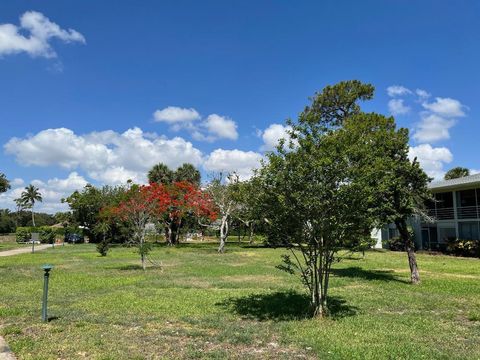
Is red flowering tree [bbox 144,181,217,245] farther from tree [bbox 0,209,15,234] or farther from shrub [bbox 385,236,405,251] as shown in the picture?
tree [bbox 0,209,15,234]

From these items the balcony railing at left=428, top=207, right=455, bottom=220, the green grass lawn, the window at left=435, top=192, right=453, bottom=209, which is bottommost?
the green grass lawn

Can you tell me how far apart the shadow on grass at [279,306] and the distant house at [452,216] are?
2078 cm

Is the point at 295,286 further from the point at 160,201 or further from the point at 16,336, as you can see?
the point at 160,201

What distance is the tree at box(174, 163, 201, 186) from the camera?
57.9 metres

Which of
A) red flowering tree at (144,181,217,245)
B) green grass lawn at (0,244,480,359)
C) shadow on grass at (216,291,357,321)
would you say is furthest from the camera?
red flowering tree at (144,181,217,245)

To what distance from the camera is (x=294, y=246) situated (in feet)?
→ 30.2

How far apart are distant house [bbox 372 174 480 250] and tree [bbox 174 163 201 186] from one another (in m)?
30.2

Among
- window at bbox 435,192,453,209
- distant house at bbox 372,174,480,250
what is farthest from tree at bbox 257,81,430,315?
window at bbox 435,192,453,209

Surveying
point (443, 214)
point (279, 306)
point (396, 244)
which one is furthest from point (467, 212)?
point (279, 306)

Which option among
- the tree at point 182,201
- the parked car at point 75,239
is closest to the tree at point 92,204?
the parked car at point 75,239

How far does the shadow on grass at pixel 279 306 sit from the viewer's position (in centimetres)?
929

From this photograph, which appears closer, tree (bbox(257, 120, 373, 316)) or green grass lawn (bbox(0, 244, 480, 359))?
green grass lawn (bbox(0, 244, 480, 359))

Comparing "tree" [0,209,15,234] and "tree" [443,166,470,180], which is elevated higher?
"tree" [443,166,470,180]

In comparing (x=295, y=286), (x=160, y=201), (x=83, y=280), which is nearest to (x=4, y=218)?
(x=160, y=201)
